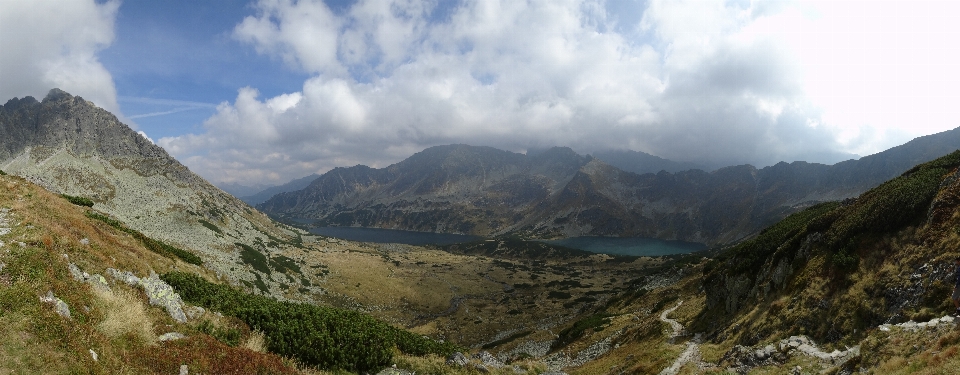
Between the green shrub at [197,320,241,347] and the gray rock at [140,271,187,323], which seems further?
the gray rock at [140,271,187,323]

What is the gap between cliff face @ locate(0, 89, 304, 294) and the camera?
370ft

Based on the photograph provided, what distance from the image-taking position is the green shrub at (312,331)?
16.9 meters

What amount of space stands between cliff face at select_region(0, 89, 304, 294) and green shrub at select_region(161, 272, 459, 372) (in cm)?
7231

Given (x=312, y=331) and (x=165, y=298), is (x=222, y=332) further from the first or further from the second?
(x=312, y=331)

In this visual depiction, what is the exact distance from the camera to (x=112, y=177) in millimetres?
156250

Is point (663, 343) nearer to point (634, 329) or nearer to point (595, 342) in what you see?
point (634, 329)

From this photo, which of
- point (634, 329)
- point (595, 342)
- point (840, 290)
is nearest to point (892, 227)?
point (840, 290)

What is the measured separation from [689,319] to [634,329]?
7089 mm

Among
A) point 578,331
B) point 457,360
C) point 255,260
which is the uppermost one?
point 457,360

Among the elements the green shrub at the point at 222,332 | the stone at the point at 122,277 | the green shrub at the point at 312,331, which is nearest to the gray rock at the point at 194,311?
the green shrub at the point at 312,331

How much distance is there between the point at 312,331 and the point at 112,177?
198585 millimetres

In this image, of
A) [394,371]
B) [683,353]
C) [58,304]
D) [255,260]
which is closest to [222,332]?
[58,304]

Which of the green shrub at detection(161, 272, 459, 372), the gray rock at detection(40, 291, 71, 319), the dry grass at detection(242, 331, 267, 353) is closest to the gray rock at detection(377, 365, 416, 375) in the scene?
the green shrub at detection(161, 272, 459, 372)

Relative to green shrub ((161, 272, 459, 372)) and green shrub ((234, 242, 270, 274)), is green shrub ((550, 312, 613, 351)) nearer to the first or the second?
green shrub ((161, 272, 459, 372))
